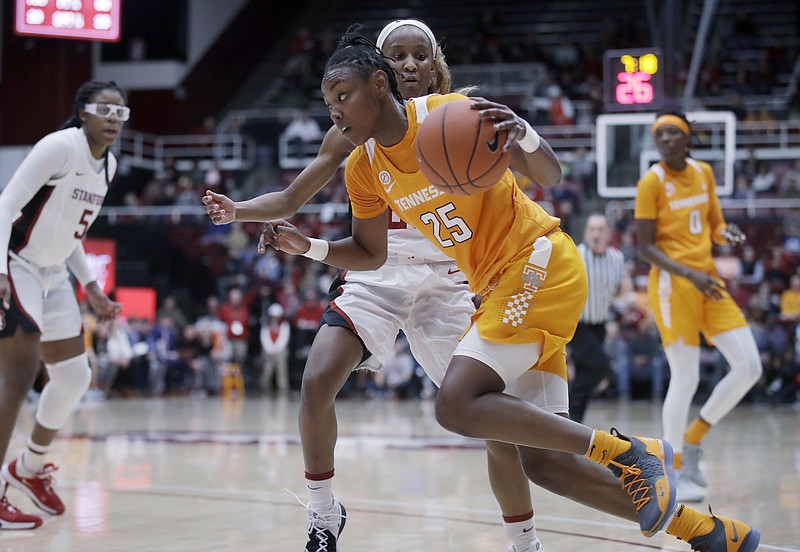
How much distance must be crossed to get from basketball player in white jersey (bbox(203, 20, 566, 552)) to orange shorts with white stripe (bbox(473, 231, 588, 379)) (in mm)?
619

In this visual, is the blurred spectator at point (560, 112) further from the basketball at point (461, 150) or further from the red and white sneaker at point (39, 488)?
the basketball at point (461, 150)

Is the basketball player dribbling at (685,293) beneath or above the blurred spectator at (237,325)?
above

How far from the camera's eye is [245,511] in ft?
18.3

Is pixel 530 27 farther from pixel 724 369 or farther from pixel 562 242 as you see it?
pixel 562 242

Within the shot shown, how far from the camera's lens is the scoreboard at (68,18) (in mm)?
14078

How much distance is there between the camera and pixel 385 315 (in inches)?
176

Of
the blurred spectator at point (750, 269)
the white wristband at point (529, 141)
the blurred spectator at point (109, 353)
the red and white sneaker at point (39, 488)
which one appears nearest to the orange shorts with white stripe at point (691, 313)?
the white wristband at point (529, 141)

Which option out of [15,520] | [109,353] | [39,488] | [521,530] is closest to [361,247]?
[521,530]

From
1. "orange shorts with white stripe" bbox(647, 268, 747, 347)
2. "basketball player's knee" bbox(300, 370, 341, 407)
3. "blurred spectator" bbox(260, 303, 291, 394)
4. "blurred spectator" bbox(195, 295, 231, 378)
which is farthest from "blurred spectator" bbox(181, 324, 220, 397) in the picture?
"basketball player's knee" bbox(300, 370, 341, 407)

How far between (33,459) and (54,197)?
138 cm

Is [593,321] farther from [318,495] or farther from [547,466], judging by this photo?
[547,466]

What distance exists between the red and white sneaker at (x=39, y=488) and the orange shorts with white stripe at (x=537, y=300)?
2.87m

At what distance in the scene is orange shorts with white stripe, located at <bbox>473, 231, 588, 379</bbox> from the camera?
3629 mm

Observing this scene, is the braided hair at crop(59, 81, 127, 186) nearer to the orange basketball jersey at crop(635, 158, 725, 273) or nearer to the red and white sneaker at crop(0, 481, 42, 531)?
the red and white sneaker at crop(0, 481, 42, 531)
